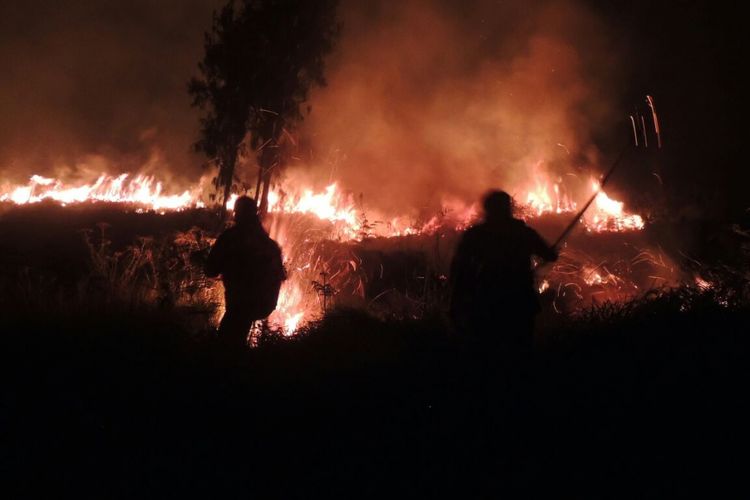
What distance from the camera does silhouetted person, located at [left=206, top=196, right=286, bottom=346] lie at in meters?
4.64

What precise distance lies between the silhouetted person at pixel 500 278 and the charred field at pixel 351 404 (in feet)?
0.91

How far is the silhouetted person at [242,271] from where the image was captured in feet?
15.2

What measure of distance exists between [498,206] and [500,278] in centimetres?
58

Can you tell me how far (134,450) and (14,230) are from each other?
18480mm

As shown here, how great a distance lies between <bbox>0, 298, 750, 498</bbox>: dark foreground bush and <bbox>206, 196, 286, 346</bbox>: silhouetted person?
0.98ft

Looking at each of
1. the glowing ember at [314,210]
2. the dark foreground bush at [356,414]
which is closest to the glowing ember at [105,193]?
the glowing ember at [314,210]

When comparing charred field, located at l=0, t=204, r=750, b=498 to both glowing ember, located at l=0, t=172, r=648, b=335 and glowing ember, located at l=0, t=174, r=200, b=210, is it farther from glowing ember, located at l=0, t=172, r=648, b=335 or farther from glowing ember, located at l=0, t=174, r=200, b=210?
glowing ember, located at l=0, t=174, r=200, b=210

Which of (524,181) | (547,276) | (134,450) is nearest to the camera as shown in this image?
(134,450)

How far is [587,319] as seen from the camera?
19.3ft

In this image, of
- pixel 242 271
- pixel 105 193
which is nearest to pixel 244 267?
pixel 242 271

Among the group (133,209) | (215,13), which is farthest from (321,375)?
(133,209)

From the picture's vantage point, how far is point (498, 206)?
4051 mm

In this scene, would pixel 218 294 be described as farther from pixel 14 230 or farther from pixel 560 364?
pixel 14 230

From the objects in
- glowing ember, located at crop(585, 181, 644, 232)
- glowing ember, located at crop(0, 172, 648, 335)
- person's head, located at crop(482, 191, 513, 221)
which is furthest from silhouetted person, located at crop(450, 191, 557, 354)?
glowing ember, located at crop(585, 181, 644, 232)
